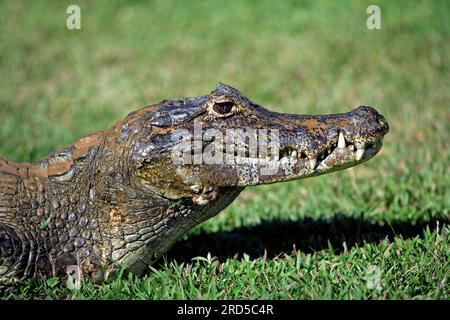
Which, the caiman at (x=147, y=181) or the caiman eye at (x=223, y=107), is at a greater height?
the caiman eye at (x=223, y=107)

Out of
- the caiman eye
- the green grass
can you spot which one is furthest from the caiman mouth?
the green grass

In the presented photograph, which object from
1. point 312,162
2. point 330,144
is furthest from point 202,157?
point 330,144

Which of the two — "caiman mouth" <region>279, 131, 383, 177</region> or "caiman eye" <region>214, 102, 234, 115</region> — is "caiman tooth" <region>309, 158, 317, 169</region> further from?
"caiman eye" <region>214, 102, 234, 115</region>

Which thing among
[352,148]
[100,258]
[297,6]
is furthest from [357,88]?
[100,258]

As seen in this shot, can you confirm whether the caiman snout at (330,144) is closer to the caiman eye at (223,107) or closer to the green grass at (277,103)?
the caiman eye at (223,107)

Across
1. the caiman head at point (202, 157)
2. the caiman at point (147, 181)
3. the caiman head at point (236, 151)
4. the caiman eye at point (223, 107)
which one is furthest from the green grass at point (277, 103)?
the caiman eye at point (223, 107)
